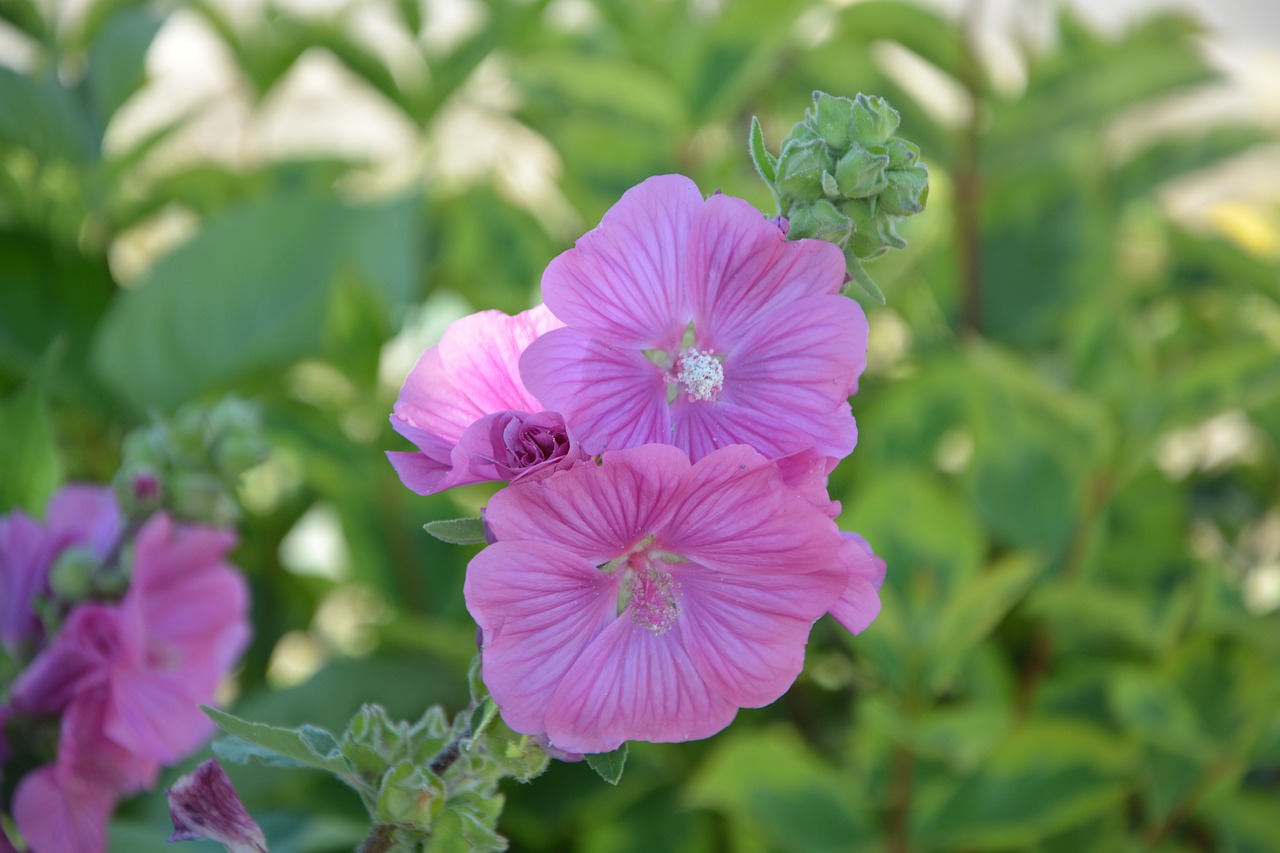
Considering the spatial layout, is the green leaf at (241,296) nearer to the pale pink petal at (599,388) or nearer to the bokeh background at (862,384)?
the bokeh background at (862,384)

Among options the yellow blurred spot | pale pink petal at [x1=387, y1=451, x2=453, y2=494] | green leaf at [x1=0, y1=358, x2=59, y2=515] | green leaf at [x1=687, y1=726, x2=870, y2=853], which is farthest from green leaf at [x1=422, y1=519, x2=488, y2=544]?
the yellow blurred spot

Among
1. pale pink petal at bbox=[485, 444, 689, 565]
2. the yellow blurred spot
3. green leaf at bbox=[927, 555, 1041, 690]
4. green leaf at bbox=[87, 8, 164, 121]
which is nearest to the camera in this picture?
pale pink petal at bbox=[485, 444, 689, 565]

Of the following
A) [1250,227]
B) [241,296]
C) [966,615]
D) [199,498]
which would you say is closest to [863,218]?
[199,498]

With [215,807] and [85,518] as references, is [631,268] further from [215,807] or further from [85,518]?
[85,518]

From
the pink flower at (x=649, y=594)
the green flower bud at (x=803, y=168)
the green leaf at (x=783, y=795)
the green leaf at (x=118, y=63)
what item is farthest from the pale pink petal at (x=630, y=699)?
the green leaf at (x=118, y=63)

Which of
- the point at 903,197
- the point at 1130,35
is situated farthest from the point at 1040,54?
the point at 903,197

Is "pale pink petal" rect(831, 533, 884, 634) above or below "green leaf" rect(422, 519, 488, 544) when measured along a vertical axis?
below

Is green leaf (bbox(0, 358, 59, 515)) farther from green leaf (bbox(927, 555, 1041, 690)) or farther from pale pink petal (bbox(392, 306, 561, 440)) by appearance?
green leaf (bbox(927, 555, 1041, 690))

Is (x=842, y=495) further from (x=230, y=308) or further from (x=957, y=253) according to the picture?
(x=230, y=308)
